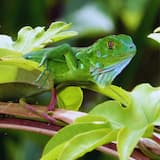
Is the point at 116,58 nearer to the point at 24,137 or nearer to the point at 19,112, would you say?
the point at 19,112

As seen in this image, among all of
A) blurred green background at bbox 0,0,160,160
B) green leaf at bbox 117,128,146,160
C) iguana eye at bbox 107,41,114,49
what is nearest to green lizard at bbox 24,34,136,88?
iguana eye at bbox 107,41,114,49

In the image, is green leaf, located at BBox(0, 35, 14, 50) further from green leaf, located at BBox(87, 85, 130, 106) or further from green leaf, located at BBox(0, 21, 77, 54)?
green leaf, located at BBox(87, 85, 130, 106)

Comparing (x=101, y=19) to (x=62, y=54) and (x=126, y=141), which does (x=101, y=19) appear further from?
(x=126, y=141)

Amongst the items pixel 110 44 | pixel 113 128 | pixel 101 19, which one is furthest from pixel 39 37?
pixel 101 19

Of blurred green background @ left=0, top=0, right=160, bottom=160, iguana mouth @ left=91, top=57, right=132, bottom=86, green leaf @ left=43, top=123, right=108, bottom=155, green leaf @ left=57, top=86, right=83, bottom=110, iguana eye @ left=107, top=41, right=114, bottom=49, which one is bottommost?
blurred green background @ left=0, top=0, right=160, bottom=160

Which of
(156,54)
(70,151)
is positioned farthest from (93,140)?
(156,54)

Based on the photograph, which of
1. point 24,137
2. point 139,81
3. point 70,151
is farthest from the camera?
point 139,81

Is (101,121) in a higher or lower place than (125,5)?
higher
